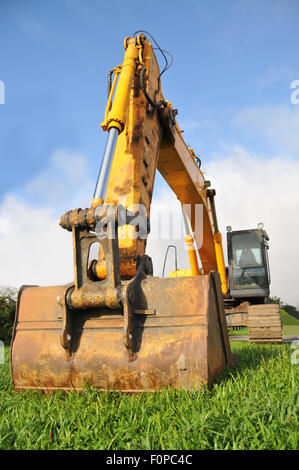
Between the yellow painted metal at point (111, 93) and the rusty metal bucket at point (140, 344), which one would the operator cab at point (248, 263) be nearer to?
the rusty metal bucket at point (140, 344)

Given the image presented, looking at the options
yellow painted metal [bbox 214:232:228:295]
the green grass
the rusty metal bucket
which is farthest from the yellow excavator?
yellow painted metal [bbox 214:232:228:295]

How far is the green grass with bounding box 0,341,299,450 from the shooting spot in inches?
62.2

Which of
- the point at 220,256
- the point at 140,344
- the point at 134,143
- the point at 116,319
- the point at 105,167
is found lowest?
the point at 140,344

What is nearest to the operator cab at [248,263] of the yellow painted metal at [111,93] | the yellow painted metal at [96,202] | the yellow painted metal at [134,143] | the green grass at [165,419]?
the yellow painted metal at [134,143]

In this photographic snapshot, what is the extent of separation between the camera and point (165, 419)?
5.93 feet

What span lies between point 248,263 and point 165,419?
6489 mm

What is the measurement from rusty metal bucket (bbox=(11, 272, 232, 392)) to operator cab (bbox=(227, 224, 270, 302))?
498 centimetres

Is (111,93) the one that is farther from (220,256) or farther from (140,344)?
(220,256)

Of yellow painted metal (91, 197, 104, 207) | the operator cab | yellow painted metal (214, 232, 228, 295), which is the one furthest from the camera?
the operator cab

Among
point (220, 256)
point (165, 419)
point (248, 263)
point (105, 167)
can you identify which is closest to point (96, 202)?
point (105, 167)

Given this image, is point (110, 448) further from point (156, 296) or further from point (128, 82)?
point (128, 82)

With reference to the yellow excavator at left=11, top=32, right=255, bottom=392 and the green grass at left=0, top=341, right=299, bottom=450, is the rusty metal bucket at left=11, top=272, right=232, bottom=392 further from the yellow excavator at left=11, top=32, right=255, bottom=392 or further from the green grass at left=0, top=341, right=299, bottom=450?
the green grass at left=0, top=341, right=299, bottom=450

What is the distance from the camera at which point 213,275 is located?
2633 mm

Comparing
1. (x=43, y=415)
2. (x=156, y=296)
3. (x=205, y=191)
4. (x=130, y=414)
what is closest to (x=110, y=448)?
(x=130, y=414)
